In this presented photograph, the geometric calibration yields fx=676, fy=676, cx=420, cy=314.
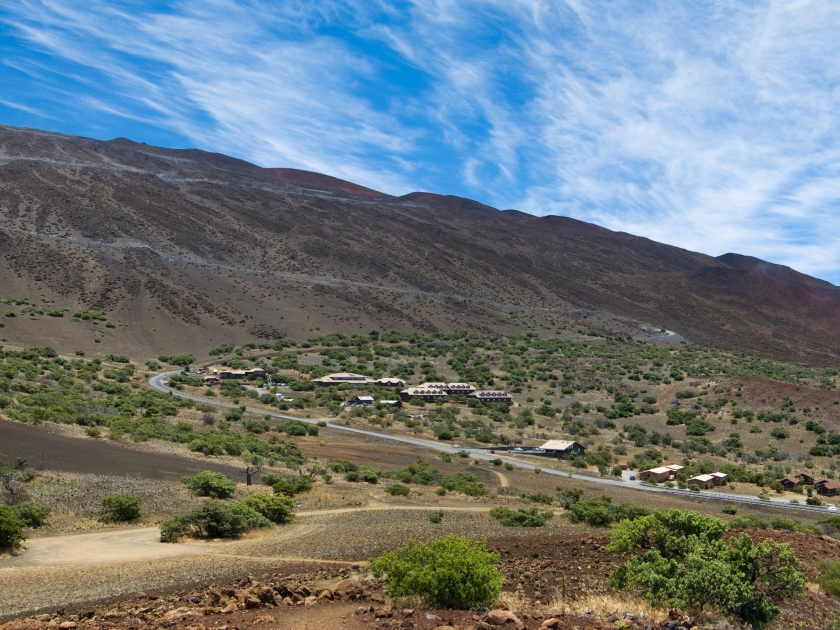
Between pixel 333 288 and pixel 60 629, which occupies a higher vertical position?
pixel 333 288

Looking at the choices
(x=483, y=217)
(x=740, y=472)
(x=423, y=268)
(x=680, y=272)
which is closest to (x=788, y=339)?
(x=680, y=272)

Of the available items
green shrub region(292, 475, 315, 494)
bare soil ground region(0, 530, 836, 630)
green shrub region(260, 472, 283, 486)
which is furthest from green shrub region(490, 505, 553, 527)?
green shrub region(260, 472, 283, 486)

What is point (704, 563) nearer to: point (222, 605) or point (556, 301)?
point (222, 605)

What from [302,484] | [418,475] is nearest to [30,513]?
[302,484]

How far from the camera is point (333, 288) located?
105438mm

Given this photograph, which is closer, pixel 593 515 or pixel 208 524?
pixel 208 524

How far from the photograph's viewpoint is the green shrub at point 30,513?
54.2ft

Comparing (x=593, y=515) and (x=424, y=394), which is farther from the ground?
(x=424, y=394)

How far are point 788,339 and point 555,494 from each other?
114369 mm

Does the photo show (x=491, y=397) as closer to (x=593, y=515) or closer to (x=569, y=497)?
(x=569, y=497)

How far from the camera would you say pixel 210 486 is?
22.1 metres

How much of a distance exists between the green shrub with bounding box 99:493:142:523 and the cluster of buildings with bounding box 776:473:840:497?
3256cm

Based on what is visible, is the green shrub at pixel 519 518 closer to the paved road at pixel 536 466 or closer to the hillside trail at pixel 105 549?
the hillside trail at pixel 105 549

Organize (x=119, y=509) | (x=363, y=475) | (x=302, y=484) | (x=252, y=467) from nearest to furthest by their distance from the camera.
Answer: (x=119, y=509) → (x=302, y=484) → (x=252, y=467) → (x=363, y=475)
